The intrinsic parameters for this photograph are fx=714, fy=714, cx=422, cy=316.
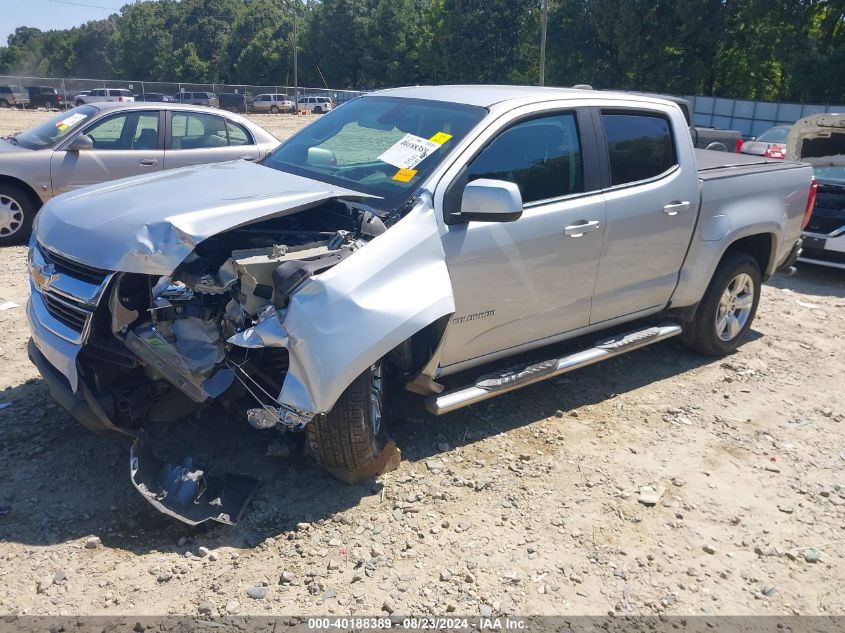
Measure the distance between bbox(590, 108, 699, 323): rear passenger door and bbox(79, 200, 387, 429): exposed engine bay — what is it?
5.70ft

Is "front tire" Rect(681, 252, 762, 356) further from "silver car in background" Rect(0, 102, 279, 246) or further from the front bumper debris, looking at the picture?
"silver car in background" Rect(0, 102, 279, 246)

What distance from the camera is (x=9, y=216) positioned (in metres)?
Answer: 8.07

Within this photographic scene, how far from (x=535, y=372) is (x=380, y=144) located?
1645mm

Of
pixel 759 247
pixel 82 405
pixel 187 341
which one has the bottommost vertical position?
pixel 82 405

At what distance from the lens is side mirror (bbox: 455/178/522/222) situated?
353cm

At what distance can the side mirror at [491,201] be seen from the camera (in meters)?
3.53

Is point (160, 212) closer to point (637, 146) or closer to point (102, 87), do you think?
point (637, 146)

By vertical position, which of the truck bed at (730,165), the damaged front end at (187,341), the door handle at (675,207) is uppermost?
the truck bed at (730,165)

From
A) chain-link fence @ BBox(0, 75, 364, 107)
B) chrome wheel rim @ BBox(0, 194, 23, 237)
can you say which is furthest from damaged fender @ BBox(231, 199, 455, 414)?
chain-link fence @ BBox(0, 75, 364, 107)

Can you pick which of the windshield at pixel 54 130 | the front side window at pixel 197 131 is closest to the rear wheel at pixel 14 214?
the windshield at pixel 54 130

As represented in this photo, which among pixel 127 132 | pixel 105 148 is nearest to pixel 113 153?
pixel 105 148

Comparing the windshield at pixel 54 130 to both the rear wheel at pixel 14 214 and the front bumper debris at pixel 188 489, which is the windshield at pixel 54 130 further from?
the front bumper debris at pixel 188 489

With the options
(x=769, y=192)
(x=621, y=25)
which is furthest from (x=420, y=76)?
(x=769, y=192)

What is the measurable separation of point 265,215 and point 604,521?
7.43 feet
